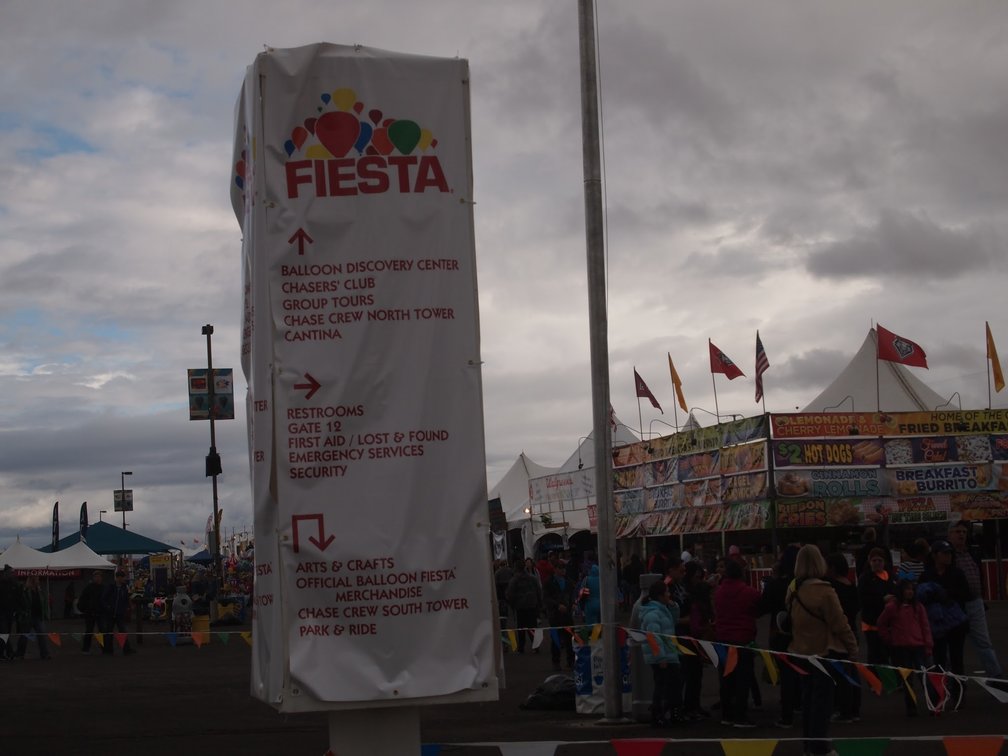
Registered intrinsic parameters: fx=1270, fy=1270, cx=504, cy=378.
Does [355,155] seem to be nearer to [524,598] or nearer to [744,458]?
[524,598]

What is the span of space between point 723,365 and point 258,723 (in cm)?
2971

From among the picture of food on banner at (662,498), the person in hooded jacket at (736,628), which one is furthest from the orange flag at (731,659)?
the picture of food on banner at (662,498)

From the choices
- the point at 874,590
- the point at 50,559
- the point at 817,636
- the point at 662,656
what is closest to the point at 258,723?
the point at 662,656

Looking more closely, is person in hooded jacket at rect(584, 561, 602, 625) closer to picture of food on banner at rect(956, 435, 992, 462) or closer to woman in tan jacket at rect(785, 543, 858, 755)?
woman in tan jacket at rect(785, 543, 858, 755)

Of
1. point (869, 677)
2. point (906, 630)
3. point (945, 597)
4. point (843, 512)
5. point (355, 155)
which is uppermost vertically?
point (355, 155)

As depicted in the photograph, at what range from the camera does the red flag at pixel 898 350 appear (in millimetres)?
37688

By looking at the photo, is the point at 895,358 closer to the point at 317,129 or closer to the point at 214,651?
the point at 214,651

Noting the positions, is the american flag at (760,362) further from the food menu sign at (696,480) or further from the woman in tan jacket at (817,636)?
the woman in tan jacket at (817,636)

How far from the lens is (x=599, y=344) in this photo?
12539 millimetres

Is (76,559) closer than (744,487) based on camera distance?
No

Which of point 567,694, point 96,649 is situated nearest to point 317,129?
point 567,694

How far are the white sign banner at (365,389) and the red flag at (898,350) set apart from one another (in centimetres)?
3485

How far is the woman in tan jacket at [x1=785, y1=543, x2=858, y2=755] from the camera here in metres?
9.45

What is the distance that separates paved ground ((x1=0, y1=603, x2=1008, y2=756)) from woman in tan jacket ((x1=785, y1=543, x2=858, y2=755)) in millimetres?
1425
